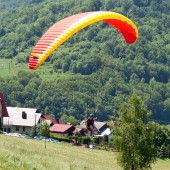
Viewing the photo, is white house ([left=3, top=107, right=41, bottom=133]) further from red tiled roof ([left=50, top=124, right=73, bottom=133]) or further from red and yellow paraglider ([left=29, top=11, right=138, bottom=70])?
red and yellow paraglider ([left=29, top=11, right=138, bottom=70])

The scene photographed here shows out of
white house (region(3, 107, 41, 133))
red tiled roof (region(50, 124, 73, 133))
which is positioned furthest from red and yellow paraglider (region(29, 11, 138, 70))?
red tiled roof (region(50, 124, 73, 133))

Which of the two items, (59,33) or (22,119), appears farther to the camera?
(22,119)

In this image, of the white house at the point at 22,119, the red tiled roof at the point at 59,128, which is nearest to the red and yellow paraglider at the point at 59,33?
the white house at the point at 22,119

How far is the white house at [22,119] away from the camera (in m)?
92.9

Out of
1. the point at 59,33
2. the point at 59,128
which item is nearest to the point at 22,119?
the point at 59,128

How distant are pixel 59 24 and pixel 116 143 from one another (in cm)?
1175

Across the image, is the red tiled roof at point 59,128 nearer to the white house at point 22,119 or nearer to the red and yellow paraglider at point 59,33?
the white house at point 22,119

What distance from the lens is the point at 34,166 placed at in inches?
854

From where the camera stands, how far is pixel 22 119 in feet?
308

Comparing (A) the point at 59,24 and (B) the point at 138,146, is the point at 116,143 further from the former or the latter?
(A) the point at 59,24

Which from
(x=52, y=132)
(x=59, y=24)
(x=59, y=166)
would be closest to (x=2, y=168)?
(x=59, y=166)

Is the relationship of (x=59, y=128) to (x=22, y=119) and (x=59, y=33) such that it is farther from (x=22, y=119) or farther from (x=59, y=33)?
(x=59, y=33)

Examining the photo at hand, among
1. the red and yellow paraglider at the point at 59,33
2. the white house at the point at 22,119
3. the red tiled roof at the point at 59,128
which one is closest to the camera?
the red and yellow paraglider at the point at 59,33

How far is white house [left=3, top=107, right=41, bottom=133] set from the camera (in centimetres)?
9294
